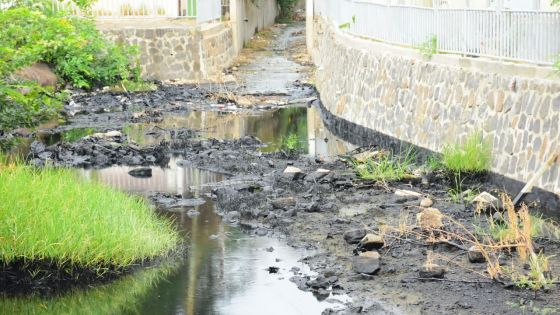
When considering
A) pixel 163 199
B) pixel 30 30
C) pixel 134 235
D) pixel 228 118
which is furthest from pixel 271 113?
pixel 134 235

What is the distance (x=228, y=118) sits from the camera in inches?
955

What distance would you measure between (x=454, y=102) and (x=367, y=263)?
589cm

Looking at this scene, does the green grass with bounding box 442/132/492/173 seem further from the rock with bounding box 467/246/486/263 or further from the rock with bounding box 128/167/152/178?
the rock with bounding box 128/167/152/178

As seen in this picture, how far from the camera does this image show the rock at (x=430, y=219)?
1184 cm

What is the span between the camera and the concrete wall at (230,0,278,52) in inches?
1458

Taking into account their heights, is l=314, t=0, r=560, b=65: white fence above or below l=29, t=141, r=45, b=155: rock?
above

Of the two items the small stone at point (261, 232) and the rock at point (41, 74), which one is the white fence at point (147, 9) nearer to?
the rock at point (41, 74)

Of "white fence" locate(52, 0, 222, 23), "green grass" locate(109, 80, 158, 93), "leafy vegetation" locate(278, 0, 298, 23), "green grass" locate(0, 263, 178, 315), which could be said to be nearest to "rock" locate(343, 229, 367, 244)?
"green grass" locate(0, 263, 178, 315)

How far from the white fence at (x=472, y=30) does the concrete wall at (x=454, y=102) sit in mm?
201

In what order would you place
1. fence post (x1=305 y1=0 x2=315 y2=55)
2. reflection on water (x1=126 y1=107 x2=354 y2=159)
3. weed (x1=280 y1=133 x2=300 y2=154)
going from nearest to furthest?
weed (x1=280 y1=133 x2=300 y2=154)
reflection on water (x1=126 y1=107 x2=354 y2=159)
fence post (x1=305 y1=0 x2=315 y2=55)

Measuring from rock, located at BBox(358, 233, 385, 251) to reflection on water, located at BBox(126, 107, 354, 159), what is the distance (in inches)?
270

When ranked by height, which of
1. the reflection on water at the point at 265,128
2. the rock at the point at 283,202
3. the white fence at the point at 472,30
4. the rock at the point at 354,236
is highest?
the white fence at the point at 472,30

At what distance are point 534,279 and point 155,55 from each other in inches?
836

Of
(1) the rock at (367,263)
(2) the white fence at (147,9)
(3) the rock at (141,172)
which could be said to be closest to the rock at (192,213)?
(3) the rock at (141,172)
